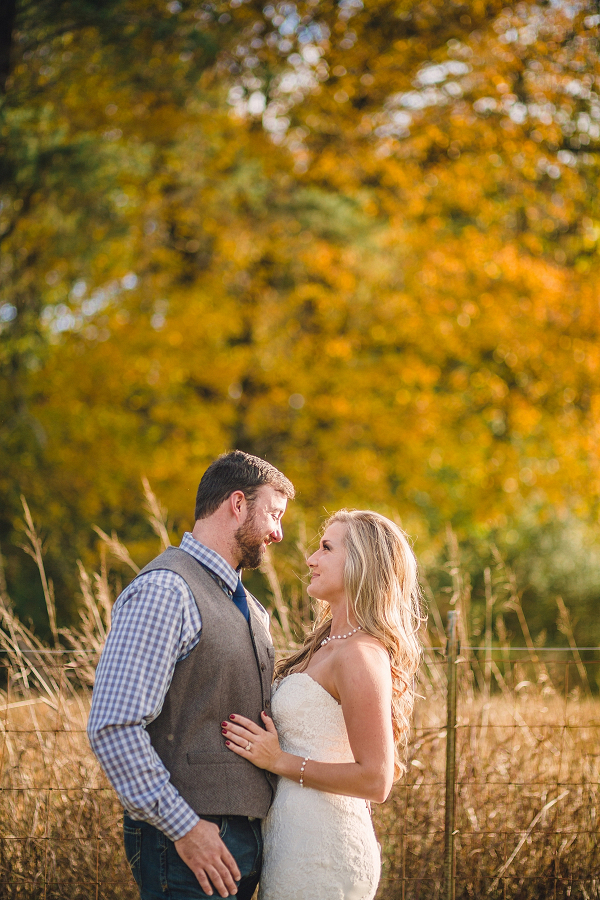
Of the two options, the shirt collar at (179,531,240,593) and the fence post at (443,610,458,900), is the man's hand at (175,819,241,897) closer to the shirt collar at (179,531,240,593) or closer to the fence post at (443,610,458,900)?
the shirt collar at (179,531,240,593)

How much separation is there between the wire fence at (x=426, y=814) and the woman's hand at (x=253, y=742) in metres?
1.10

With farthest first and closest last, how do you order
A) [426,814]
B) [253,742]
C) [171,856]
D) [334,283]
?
[334,283] < [426,814] < [253,742] < [171,856]

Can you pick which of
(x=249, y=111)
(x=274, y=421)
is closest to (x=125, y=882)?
(x=274, y=421)

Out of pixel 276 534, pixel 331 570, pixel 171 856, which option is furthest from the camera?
pixel 331 570

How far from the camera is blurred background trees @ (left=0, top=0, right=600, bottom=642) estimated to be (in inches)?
293

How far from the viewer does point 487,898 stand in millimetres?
3264

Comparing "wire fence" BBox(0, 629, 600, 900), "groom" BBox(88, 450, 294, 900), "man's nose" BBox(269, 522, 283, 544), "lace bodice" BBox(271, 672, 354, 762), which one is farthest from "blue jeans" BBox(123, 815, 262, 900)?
"wire fence" BBox(0, 629, 600, 900)

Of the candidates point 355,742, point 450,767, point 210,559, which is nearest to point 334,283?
point 450,767

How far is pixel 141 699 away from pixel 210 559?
45 centimetres

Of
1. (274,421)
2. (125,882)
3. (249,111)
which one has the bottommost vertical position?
(274,421)

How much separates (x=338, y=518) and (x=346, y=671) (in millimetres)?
502

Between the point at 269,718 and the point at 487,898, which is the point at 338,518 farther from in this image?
the point at 487,898

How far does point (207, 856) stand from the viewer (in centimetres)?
184

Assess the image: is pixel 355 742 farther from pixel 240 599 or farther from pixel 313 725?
pixel 240 599
